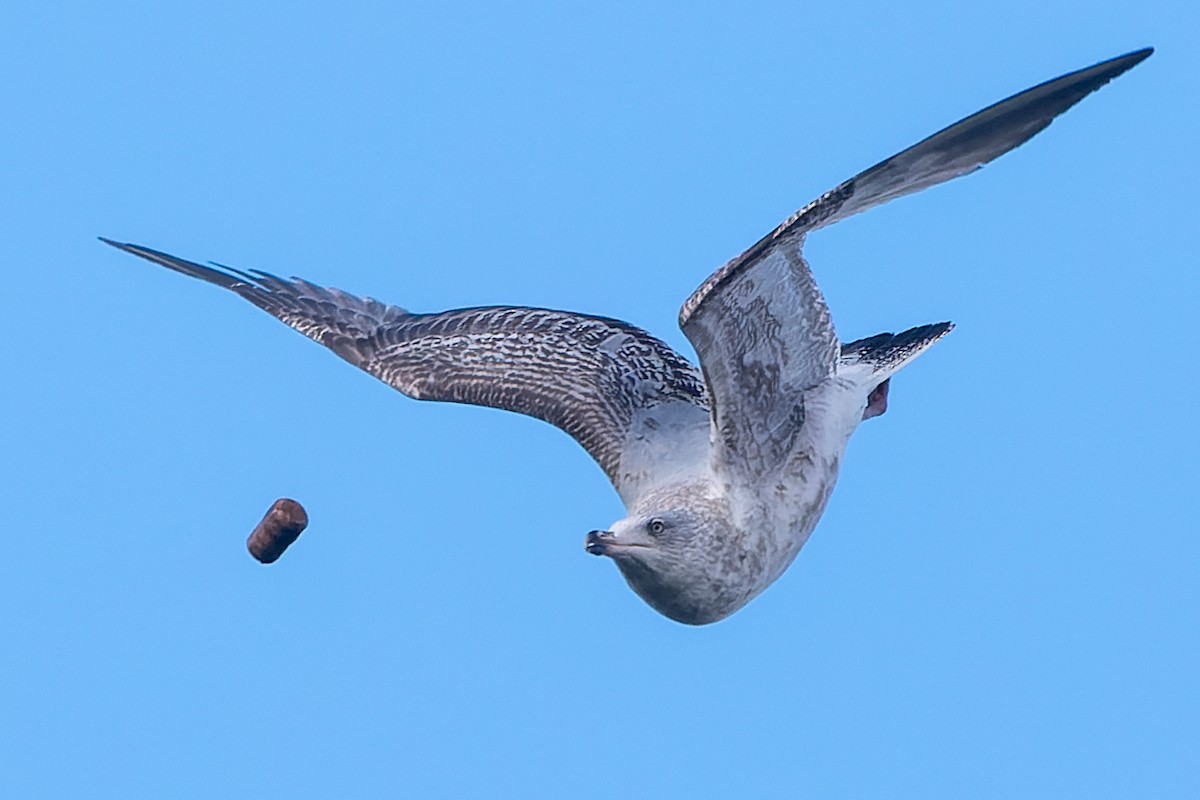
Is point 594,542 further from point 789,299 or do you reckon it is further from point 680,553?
point 789,299

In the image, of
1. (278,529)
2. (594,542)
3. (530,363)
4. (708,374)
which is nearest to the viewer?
(594,542)

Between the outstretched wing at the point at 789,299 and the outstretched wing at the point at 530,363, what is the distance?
0.64 m

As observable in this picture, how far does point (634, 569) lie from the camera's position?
1159 cm

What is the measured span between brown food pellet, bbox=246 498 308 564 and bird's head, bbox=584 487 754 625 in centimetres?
215

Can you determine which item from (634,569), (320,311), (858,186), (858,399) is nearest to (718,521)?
(634,569)

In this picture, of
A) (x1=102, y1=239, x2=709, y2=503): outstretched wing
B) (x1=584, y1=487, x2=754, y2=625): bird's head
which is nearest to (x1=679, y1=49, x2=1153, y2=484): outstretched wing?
(x1=584, y1=487, x2=754, y2=625): bird's head

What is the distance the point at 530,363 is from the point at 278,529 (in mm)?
1960

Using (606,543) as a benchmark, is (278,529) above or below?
above

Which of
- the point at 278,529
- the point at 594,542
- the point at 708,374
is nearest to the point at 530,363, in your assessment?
the point at 278,529

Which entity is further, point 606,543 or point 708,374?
point 708,374

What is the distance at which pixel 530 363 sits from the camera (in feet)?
44.2

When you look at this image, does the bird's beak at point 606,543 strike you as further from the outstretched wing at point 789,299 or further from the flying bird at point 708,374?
the outstretched wing at point 789,299

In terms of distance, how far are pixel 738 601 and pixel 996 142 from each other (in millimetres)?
3094

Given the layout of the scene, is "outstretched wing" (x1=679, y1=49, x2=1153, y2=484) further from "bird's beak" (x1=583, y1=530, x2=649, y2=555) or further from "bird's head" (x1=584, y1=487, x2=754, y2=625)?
"bird's beak" (x1=583, y1=530, x2=649, y2=555)
